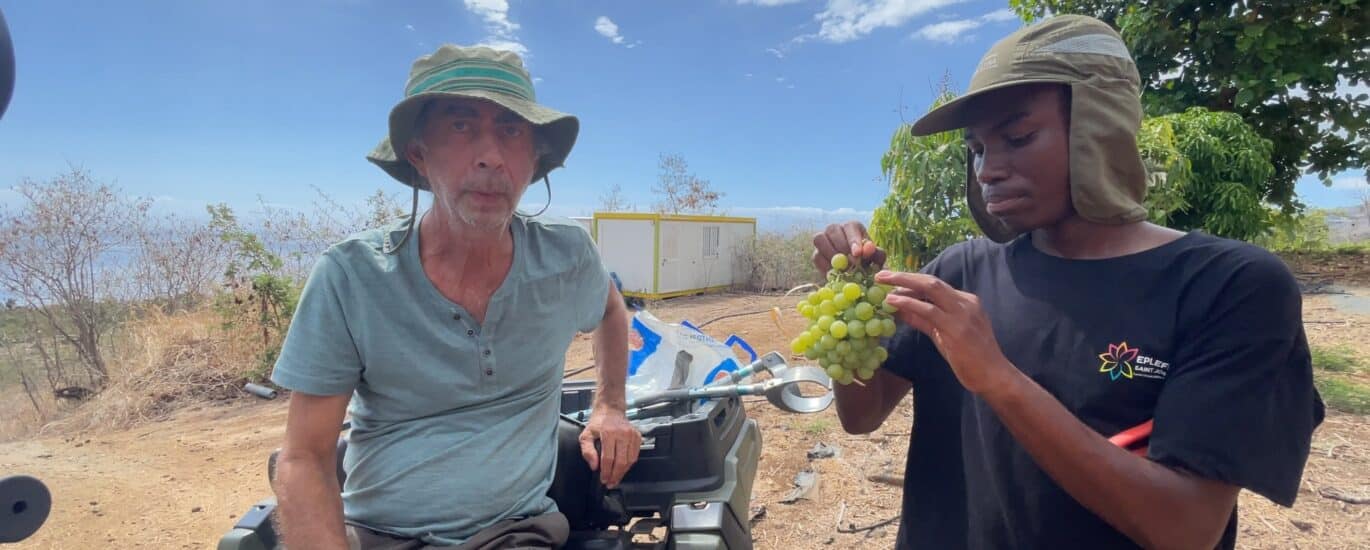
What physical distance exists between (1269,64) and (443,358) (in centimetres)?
1225

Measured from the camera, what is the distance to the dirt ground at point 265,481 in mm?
3314

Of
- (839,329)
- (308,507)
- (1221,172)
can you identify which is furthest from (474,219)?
(1221,172)

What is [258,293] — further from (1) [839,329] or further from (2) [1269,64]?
(2) [1269,64]

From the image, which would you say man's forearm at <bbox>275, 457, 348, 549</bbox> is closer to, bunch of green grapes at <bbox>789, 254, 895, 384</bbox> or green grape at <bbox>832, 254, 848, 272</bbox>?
bunch of green grapes at <bbox>789, 254, 895, 384</bbox>

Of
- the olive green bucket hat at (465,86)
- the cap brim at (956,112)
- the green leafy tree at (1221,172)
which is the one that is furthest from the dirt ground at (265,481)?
the olive green bucket hat at (465,86)

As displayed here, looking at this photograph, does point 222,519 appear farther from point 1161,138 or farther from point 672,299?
point 672,299

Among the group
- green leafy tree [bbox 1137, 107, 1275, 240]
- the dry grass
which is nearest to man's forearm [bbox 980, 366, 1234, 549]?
green leafy tree [bbox 1137, 107, 1275, 240]

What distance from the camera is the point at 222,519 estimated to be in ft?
14.6

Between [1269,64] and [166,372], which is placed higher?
[1269,64]

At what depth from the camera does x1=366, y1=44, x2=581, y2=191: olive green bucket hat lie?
1896 mm

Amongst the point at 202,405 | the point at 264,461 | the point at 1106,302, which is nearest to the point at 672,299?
the point at 202,405

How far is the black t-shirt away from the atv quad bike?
1.67 feet

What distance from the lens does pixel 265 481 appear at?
504 centimetres

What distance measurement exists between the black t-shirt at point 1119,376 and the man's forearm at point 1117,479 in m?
0.05
